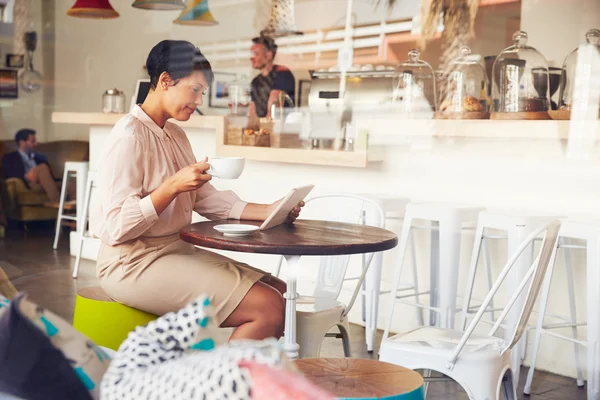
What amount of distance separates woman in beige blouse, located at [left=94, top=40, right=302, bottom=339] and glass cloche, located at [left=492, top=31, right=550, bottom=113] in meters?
1.58

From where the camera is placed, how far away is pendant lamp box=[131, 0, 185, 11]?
5023 mm

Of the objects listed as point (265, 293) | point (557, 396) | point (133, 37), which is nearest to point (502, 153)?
point (557, 396)

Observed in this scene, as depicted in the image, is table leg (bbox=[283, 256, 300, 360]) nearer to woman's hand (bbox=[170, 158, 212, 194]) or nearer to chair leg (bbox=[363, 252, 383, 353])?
woman's hand (bbox=[170, 158, 212, 194])

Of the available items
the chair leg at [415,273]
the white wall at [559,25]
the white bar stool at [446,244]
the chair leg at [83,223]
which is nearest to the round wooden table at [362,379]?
the white bar stool at [446,244]

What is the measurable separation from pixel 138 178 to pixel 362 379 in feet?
3.54

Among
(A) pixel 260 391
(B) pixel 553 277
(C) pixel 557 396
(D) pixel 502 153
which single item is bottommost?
(C) pixel 557 396

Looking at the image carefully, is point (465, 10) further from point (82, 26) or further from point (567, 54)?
point (82, 26)

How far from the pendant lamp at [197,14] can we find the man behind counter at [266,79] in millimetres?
489

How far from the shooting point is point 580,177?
3537 millimetres

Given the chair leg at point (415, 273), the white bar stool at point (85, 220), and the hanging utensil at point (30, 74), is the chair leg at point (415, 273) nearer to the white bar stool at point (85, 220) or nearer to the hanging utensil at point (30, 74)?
the white bar stool at point (85, 220)

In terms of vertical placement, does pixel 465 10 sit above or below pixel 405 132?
above

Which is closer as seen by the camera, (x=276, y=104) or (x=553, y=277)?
(x=553, y=277)

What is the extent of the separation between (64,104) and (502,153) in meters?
2.81

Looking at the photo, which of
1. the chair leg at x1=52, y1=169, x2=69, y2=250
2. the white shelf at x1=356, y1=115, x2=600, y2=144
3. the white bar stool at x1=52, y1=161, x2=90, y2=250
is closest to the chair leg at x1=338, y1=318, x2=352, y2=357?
the white shelf at x1=356, y1=115, x2=600, y2=144
